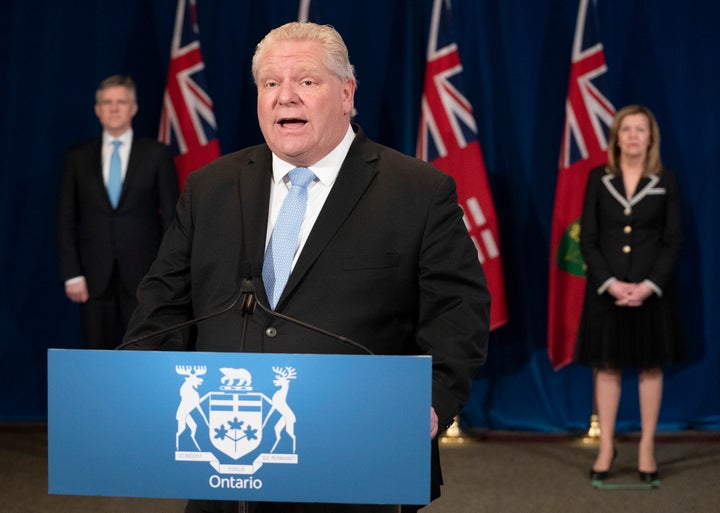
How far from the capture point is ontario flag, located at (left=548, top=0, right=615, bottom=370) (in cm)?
Result: 568

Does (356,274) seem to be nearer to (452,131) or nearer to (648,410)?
(648,410)

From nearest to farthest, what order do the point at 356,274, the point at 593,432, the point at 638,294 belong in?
the point at 356,274, the point at 638,294, the point at 593,432

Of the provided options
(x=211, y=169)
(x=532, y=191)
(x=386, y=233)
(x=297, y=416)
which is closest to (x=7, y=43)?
(x=532, y=191)

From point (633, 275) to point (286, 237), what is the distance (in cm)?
327

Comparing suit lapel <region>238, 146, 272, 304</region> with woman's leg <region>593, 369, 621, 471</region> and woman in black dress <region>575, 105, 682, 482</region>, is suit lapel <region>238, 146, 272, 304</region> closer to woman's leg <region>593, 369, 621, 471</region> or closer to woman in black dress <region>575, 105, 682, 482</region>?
woman in black dress <region>575, 105, 682, 482</region>

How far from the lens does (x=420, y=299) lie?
217 cm

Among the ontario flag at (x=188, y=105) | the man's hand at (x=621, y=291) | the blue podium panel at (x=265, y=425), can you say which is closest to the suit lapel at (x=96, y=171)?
the ontario flag at (x=188, y=105)

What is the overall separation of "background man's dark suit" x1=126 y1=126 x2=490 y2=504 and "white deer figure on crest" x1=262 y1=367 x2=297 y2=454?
1.21ft

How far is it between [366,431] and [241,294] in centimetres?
41

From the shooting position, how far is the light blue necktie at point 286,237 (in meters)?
2.14

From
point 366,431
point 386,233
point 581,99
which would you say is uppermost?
point 581,99

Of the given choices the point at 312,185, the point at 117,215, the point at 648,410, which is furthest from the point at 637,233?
the point at 312,185

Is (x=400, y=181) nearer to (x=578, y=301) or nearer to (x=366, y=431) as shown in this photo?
(x=366, y=431)

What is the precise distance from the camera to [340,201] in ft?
7.14
